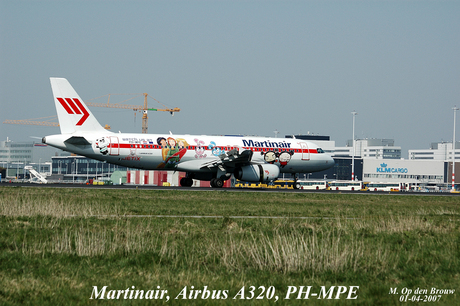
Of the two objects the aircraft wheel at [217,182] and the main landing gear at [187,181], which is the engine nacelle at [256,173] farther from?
the main landing gear at [187,181]

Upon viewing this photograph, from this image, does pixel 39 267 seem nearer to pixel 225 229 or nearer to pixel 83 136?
pixel 225 229

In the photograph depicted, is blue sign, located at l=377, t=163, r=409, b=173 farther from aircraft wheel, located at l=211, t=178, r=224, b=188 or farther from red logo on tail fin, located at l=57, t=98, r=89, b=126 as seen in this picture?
red logo on tail fin, located at l=57, t=98, r=89, b=126

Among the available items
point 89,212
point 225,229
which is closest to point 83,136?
point 89,212

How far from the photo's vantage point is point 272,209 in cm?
2747

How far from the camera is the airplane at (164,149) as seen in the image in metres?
45.2

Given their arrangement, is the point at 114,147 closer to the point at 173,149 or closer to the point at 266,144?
the point at 173,149

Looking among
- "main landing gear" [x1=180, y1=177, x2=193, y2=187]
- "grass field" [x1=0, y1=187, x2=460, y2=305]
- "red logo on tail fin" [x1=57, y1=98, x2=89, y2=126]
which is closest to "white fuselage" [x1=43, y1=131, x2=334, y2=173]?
"red logo on tail fin" [x1=57, y1=98, x2=89, y2=126]

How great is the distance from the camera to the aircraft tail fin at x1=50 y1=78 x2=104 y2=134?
45.3 m

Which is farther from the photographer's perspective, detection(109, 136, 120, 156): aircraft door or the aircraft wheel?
the aircraft wheel

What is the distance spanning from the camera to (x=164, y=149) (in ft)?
154

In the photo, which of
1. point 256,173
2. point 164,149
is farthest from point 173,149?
point 256,173

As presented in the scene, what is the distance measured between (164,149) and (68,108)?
8.64 metres

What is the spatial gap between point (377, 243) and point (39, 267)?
356 inches

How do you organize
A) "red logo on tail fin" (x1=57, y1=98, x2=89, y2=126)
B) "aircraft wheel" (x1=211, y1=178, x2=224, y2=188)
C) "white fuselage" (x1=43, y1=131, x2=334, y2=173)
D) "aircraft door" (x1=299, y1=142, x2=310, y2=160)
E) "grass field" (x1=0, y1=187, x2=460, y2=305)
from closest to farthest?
1. "grass field" (x1=0, y1=187, x2=460, y2=305)
2. "white fuselage" (x1=43, y1=131, x2=334, y2=173)
3. "red logo on tail fin" (x1=57, y1=98, x2=89, y2=126)
4. "aircraft wheel" (x1=211, y1=178, x2=224, y2=188)
5. "aircraft door" (x1=299, y1=142, x2=310, y2=160)
